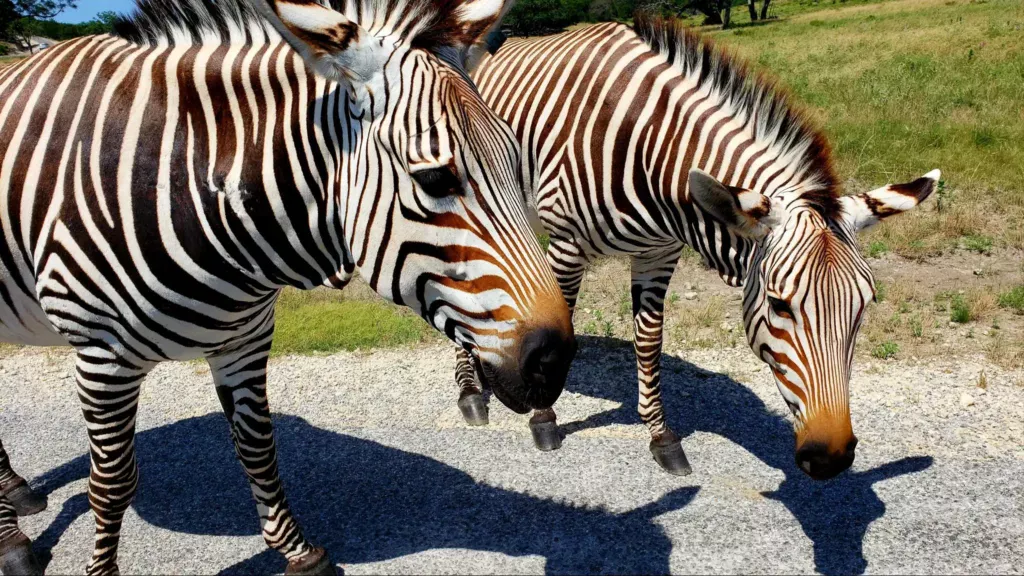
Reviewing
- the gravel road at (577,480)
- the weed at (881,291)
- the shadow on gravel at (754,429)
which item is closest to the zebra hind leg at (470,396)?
the gravel road at (577,480)

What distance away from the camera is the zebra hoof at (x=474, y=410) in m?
5.39

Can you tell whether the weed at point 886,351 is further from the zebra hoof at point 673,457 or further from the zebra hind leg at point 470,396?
the zebra hind leg at point 470,396

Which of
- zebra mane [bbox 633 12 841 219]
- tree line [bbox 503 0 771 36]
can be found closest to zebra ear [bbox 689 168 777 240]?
zebra mane [bbox 633 12 841 219]

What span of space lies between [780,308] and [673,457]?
6.17 ft

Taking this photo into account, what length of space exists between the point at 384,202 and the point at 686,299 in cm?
617

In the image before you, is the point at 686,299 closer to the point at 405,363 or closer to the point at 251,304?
the point at 405,363

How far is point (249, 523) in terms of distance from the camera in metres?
4.10

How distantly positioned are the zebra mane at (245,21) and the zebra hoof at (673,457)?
3.36 metres

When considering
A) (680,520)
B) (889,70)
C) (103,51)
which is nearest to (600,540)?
(680,520)

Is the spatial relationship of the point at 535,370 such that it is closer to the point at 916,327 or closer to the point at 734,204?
the point at 734,204

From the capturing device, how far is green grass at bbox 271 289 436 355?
7.11 m

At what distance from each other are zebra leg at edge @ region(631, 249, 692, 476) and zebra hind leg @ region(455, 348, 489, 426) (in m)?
1.39

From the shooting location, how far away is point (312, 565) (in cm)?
341

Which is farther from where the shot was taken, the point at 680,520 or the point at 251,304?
the point at 680,520
